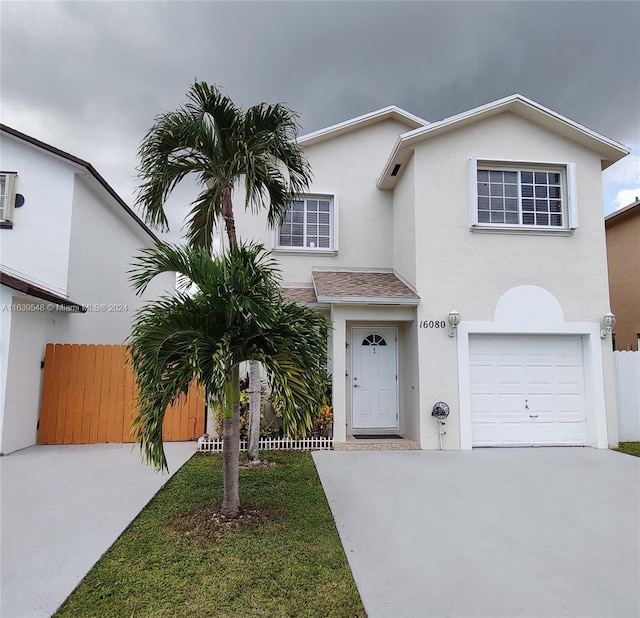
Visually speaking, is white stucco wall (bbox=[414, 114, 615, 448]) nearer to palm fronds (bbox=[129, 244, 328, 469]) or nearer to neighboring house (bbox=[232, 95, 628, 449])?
neighboring house (bbox=[232, 95, 628, 449])

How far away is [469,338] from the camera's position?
10.2 metres

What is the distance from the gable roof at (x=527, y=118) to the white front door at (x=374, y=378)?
4571mm

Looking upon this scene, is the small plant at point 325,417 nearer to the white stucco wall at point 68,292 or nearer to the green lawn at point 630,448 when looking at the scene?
the white stucco wall at point 68,292

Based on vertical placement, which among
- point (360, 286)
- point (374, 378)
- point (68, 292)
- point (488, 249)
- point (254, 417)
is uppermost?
point (488, 249)

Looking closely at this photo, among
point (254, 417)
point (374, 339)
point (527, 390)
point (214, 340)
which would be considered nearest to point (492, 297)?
point (527, 390)

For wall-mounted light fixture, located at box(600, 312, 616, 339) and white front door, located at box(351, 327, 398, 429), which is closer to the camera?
wall-mounted light fixture, located at box(600, 312, 616, 339)

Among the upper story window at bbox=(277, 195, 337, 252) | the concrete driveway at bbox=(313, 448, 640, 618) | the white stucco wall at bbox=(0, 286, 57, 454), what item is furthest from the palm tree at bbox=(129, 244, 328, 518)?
the upper story window at bbox=(277, 195, 337, 252)

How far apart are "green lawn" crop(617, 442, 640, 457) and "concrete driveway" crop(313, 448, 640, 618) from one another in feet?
3.48

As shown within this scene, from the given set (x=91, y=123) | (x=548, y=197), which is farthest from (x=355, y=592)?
(x=91, y=123)

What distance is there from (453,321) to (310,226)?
4803 millimetres

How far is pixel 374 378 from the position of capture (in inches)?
436

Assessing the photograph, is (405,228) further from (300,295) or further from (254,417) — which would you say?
(254,417)

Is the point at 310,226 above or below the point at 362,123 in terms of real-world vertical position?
below

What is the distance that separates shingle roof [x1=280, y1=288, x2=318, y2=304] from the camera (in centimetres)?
1045
